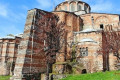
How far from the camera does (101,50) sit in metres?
18.6

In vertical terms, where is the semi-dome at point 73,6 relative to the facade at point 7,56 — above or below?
above

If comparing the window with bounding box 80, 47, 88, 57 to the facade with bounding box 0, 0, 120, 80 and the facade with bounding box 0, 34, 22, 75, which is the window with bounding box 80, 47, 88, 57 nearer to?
the facade with bounding box 0, 0, 120, 80

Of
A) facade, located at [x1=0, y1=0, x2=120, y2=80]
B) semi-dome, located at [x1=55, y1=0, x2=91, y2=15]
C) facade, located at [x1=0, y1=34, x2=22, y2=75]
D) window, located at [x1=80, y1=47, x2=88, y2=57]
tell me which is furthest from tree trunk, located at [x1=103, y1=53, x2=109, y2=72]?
facade, located at [x1=0, y1=34, x2=22, y2=75]

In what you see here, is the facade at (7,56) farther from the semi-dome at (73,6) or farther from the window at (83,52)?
the semi-dome at (73,6)

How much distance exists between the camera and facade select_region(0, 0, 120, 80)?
15.5 m

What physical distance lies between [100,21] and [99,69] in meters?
11.1

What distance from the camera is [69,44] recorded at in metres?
21.2

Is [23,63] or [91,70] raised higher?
[23,63]

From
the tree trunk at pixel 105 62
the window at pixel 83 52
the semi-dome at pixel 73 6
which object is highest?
the semi-dome at pixel 73 6

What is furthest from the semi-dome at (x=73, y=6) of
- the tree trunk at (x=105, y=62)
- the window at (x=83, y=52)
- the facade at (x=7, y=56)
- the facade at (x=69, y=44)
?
the tree trunk at (x=105, y=62)

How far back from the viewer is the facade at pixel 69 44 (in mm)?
15527

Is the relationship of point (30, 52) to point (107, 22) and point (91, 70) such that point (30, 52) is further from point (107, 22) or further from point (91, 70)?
point (107, 22)

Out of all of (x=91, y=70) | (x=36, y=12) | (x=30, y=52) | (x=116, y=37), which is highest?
(x=36, y=12)

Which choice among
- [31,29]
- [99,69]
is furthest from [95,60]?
[31,29]
